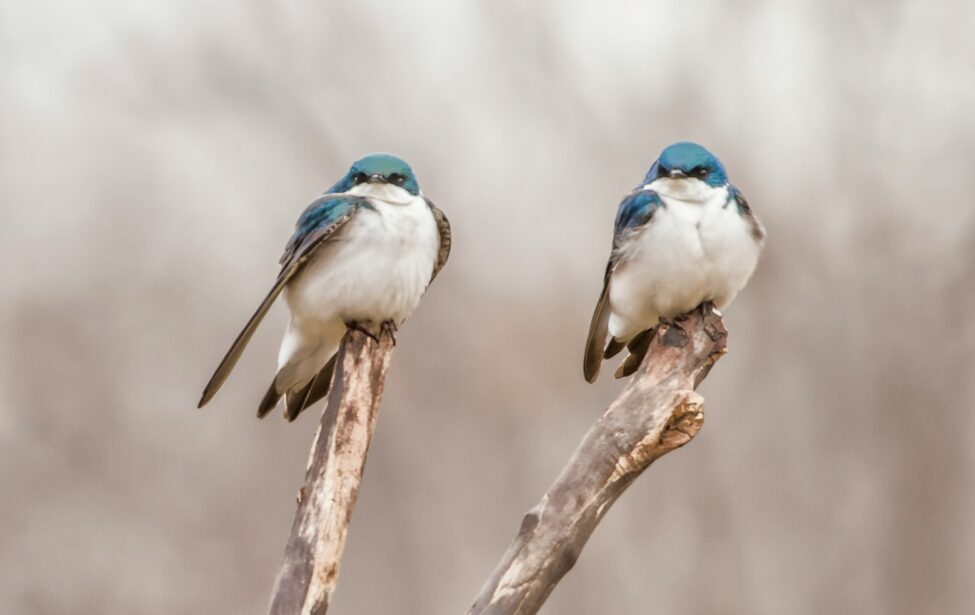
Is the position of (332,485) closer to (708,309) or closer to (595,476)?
(595,476)

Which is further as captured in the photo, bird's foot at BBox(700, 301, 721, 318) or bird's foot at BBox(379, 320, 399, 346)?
bird's foot at BBox(379, 320, 399, 346)

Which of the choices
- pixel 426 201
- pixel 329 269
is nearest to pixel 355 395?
pixel 329 269

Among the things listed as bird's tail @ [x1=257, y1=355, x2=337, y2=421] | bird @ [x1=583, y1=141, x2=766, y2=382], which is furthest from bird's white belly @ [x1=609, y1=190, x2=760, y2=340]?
bird's tail @ [x1=257, y1=355, x2=337, y2=421]

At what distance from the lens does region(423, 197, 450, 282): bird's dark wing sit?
358 centimetres

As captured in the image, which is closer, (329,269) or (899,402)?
(329,269)

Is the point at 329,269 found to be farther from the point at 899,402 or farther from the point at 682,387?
the point at 899,402

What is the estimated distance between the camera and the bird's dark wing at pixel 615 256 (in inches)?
135

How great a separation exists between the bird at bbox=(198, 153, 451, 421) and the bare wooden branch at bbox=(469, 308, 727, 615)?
2.39ft

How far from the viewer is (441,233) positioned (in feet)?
11.9

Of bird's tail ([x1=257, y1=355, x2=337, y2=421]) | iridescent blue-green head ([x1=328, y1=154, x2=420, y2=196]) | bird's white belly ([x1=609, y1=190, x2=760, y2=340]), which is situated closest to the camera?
bird's white belly ([x1=609, y1=190, x2=760, y2=340])

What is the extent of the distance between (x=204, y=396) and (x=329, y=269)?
454 millimetres

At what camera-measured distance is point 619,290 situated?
137 inches

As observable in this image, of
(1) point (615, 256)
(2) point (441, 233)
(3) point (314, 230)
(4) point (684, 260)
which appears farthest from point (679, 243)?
(3) point (314, 230)

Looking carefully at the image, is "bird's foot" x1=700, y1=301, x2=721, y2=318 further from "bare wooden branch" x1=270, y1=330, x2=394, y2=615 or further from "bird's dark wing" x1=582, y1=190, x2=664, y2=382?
"bare wooden branch" x1=270, y1=330, x2=394, y2=615
